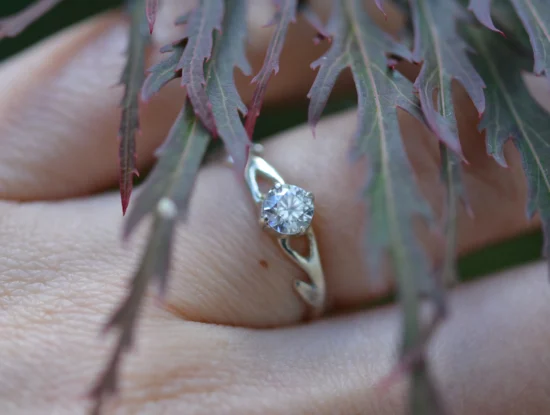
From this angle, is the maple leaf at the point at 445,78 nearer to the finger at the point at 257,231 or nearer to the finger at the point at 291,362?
the finger at the point at 257,231

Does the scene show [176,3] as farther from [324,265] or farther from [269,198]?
[324,265]

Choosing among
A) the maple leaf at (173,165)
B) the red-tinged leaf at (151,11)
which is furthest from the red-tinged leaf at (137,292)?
the red-tinged leaf at (151,11)

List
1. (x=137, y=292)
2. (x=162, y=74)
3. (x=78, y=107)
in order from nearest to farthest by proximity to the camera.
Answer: (x=137, y=292) → (x=162, y=74) → (x=78, y=107)

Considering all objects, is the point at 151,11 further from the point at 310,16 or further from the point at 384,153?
the point at 384,153

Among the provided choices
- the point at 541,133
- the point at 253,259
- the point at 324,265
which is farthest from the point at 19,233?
the point at 541,133

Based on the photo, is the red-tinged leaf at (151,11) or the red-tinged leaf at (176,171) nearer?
the red-tinged leaf at (176,171)

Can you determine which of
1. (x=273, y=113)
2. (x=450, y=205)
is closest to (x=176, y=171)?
(x=450, y=205)
